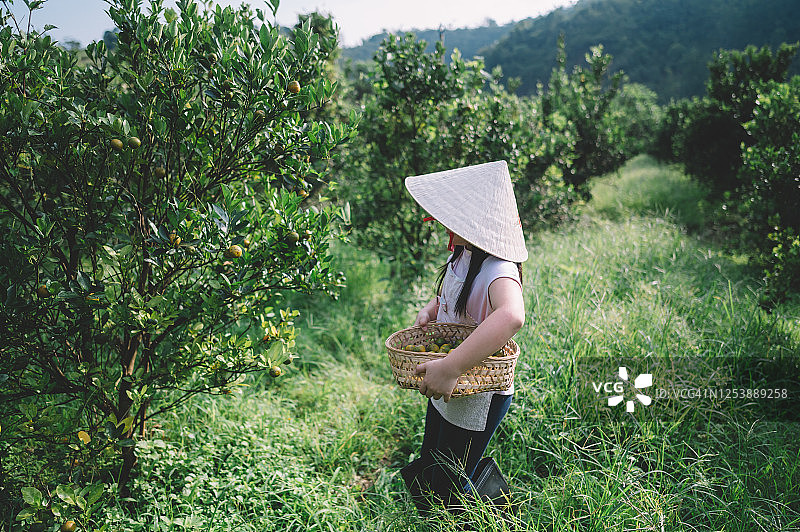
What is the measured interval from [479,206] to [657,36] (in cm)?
4792

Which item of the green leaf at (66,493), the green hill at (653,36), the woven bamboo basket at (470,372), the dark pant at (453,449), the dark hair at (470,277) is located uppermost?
the green hill at (653,36)

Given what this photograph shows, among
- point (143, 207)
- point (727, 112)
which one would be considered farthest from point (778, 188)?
point (143, 207)

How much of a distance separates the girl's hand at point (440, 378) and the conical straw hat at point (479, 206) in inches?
16.8

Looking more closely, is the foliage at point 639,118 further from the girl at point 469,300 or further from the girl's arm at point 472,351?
the girl's arm at point 472,351

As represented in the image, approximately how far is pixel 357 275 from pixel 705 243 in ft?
14.9

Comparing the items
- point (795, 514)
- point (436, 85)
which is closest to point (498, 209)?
point (795, 514)

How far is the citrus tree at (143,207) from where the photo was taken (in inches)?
65.2

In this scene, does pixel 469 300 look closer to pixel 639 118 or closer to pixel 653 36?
pixel 639 118

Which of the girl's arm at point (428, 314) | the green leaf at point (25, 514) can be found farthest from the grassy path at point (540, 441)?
the girl's arm at point (428, 314)

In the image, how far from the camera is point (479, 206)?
1685 millimetres

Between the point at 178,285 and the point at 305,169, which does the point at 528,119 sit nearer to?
the point at 305,169

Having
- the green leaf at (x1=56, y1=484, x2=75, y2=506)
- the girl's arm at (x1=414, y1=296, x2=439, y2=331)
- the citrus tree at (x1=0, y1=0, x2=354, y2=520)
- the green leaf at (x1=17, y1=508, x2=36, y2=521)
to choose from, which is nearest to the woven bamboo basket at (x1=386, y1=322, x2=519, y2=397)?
the girl's arm at (x1=414, y1=296, x2=439, y2=331)

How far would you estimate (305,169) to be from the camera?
2098 mm

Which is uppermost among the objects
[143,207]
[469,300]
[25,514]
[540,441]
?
[143,207]
